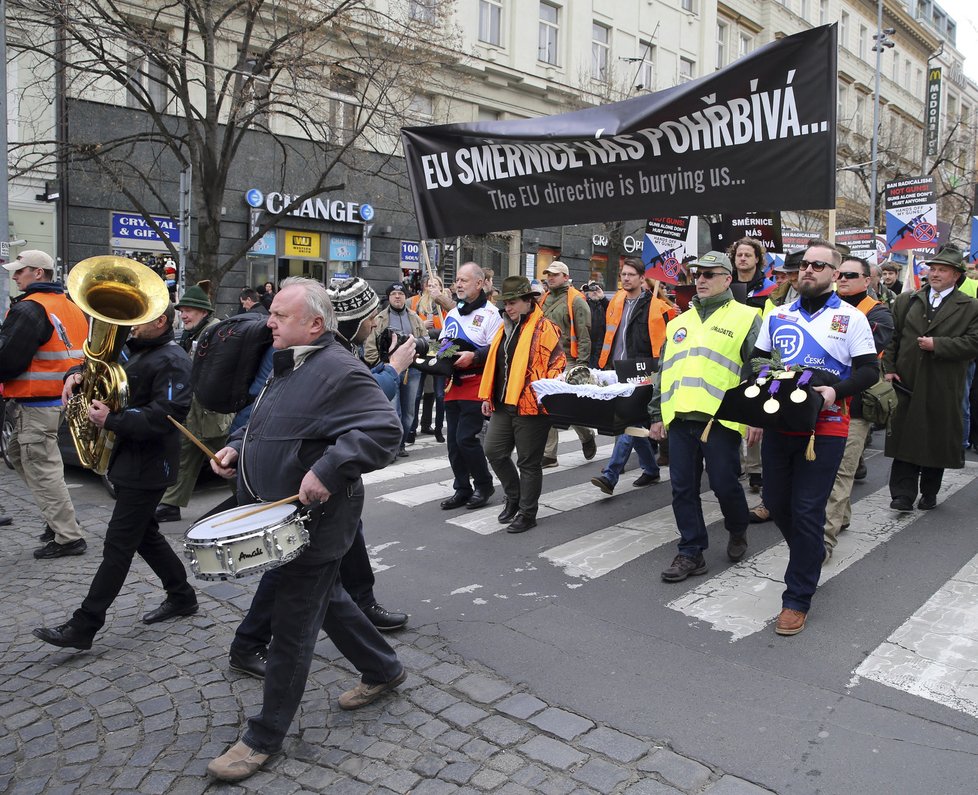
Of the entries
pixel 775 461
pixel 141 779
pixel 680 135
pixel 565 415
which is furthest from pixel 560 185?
pixel 141 779

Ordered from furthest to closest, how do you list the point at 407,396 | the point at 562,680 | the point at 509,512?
the point at 407,396, the point at 509,512, the point at 562,680

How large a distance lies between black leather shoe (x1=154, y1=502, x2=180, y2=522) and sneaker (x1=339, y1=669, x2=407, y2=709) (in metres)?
3.81

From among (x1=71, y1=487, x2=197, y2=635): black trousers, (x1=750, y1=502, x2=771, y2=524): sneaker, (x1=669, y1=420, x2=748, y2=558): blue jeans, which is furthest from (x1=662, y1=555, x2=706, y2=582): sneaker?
(x1=71, y1=487, x2=197, y2=635): black trousers

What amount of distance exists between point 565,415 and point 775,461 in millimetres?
1958

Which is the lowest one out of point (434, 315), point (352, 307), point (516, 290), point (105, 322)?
point (105, 322)

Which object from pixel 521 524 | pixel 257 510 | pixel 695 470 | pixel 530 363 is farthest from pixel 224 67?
pixel 257 510

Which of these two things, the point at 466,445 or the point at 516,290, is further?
the point at 466,445

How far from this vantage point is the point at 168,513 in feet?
23.7

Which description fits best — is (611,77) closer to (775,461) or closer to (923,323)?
(923,323)

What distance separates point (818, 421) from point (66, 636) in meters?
4.09

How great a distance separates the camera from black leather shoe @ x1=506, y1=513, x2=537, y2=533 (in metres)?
6.65

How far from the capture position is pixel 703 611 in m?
4.98

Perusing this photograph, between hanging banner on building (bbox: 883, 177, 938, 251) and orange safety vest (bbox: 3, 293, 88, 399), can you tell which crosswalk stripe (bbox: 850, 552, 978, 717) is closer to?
orange safety vest (bbox: 3, 293, 88, 399)

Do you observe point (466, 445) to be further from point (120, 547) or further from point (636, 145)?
point (120, 547)
